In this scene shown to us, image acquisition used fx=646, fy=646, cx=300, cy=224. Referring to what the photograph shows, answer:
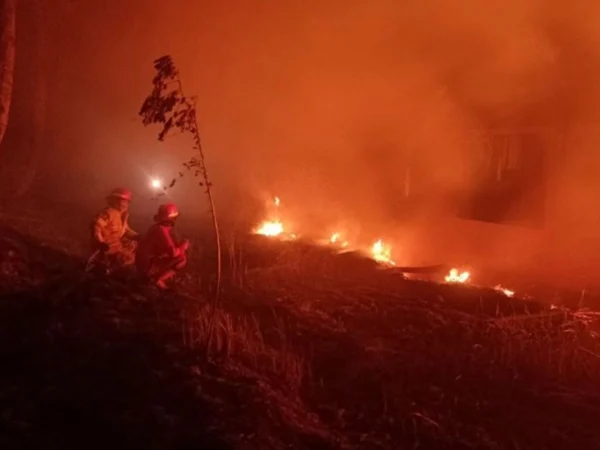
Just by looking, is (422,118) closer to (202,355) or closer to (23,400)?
(202,355)

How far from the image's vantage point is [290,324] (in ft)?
20.6

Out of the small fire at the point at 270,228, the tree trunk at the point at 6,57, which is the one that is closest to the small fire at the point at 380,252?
the small fire at the point at 270,228

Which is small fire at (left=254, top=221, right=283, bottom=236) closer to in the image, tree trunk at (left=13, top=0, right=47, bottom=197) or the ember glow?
Answer: the ember glow

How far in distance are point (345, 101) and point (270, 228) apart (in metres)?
4.05

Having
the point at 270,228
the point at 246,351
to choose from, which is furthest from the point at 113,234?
the point at 270,228

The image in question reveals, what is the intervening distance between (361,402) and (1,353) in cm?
288

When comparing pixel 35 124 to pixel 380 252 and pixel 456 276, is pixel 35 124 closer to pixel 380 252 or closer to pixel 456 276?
pixel 380 252

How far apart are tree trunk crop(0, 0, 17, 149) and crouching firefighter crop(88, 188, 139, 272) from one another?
6.83 ft

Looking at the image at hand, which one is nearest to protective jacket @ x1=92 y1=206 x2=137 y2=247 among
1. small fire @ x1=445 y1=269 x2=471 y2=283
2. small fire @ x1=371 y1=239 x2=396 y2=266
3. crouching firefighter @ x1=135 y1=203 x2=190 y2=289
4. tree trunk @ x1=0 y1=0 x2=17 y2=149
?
crouching firefighter @ x1=135 y1=203 x2=190 y2=289

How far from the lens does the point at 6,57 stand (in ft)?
28.7

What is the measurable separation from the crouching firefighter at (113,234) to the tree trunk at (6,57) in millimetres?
2081

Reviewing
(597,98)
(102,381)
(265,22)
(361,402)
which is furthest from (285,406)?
(265,22)

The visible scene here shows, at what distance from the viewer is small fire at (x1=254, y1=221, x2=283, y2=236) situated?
12031mm

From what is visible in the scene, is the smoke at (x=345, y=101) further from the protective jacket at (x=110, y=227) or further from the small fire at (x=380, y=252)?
the protective jacket at (x=110, y=227)
